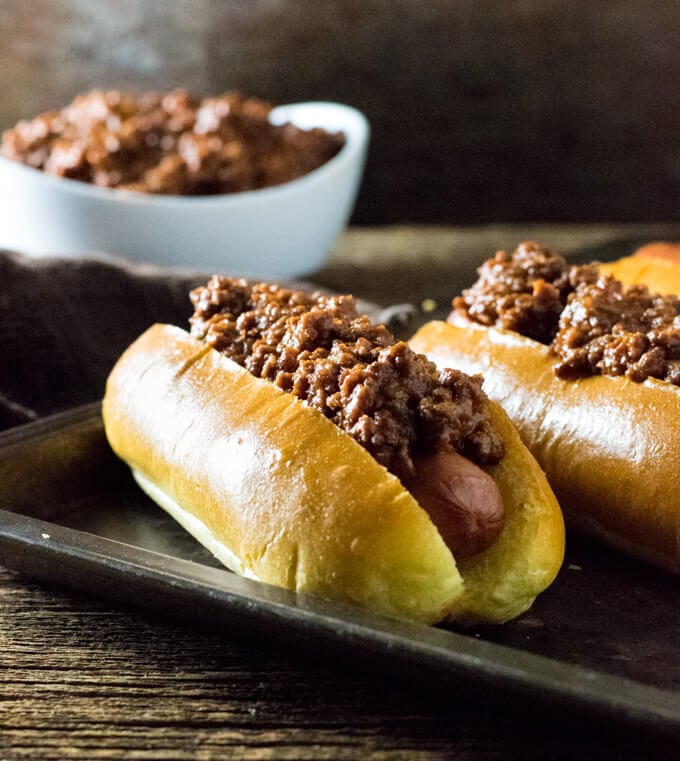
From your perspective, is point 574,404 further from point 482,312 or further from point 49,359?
point 49,359

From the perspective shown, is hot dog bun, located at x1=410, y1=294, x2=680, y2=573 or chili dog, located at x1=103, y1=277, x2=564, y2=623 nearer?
chili dog, located at x1=103, y1=277, x2=564, y2=623

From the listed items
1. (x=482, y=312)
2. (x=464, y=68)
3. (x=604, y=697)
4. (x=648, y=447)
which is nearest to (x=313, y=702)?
(x=604, y=697)

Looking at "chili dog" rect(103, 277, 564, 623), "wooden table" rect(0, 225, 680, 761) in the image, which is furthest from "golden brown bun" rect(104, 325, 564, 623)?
"wooden table" rect(0, 225, 680, 761)

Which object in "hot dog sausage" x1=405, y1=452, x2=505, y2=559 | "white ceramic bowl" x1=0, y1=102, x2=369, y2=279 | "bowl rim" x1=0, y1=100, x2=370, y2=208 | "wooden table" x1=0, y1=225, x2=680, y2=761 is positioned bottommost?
"white ceramic bowl" x1=0, y1=102, x2=369, y2=279

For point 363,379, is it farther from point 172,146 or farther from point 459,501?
point 172,146

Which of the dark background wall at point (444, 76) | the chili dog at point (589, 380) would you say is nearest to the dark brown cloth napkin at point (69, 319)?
the chili dog at point (589, 380)

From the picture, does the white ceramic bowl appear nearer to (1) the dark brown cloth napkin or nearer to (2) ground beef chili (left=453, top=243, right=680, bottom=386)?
(1) the dark brown cloth napkin
